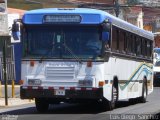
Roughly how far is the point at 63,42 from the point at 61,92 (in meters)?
A: 1.55

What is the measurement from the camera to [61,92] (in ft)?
56.5

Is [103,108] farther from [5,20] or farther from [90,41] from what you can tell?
[5,20]

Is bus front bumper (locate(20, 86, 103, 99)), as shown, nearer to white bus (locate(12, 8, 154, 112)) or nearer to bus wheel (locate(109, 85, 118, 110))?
white bus (locate(12, 8, 154, 112))

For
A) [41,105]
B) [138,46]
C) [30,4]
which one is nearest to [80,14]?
[41,105]

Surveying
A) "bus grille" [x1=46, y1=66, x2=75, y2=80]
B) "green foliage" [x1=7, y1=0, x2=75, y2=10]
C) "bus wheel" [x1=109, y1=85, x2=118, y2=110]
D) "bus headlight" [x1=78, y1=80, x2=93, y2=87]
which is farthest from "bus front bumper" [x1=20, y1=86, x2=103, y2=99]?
"green foliage" [x1=7, y1=0, x2=75, y2=10]

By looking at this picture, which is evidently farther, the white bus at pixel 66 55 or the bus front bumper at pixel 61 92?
the white bus at pixel 66 55

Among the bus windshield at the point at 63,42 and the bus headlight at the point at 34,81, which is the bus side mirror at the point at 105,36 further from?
the bus headlight at the point at 34,81

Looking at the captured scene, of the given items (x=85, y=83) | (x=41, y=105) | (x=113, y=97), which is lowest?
(x=41, y=105)

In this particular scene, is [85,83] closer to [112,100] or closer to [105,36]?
[105,36]

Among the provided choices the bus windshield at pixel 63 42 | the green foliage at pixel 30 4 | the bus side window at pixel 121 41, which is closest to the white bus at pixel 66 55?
the bus windshield at pixel 63 42

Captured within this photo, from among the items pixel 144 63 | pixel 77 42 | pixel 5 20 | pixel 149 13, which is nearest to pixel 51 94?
pixel 77 42

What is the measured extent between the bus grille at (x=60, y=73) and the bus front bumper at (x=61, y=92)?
0.35 m

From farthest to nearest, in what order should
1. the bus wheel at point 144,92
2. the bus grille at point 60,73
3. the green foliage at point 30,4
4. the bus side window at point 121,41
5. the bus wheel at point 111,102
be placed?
the green foliage at point 30,4, the bus wheel at point 144,92, the bus side window at point 121,41, the bus wheel at point 111,102, the bus grille at point 60,73

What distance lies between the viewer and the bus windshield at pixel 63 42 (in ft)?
56.5
